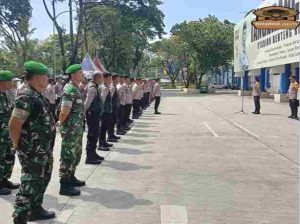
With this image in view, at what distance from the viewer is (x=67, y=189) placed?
7.03 metres

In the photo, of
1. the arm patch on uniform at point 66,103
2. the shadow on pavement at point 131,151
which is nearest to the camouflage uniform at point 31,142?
the arm patch on uniform at point 66,103

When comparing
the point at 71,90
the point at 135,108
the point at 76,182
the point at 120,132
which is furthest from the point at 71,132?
the point at 135,108

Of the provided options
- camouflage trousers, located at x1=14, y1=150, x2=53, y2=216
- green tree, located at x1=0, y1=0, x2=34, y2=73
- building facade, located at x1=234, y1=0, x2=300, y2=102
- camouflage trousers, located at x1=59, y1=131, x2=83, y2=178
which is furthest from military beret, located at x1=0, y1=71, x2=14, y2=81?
green tree, located at x1=0, y1=0, x2=34, y2=73

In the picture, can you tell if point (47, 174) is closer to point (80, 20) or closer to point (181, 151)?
point (181, 151)

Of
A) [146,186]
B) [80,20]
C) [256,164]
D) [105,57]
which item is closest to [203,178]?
[146,186]

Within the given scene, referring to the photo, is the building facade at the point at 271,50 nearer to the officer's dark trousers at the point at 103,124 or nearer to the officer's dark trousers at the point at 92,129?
the officer's dark trousers at the point at 103,124

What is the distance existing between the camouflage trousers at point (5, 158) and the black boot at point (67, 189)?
0.85m

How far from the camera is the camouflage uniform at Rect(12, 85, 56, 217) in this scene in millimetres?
5020

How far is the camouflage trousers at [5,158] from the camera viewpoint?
7215 mm

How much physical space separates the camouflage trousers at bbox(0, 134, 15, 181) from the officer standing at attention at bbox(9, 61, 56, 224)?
220 cm

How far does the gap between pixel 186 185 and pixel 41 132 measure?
3365mm

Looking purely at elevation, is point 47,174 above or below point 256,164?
above

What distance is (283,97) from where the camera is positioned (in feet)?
120

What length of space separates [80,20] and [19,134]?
35572 mm
